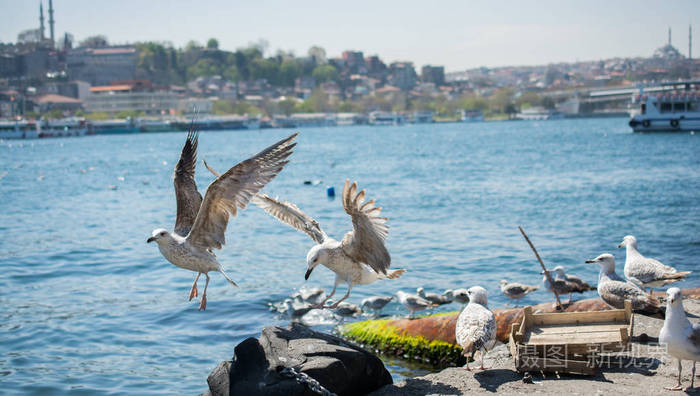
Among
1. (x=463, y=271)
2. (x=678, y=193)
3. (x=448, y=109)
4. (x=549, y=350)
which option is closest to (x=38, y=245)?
(x=463, y=271)

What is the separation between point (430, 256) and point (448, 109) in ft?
470

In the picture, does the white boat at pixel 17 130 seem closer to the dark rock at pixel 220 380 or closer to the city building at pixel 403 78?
the dark rock at pixel 220 380

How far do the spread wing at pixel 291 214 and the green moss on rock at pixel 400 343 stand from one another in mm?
1813

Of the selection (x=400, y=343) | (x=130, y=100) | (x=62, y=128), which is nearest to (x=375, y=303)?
(x=400, y=343)

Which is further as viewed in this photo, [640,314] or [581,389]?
[640,314]

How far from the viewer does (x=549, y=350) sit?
4926mm

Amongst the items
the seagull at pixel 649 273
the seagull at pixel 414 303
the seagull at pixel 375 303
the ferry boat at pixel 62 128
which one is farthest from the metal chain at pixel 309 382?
the ferry boat at pixel 62 128

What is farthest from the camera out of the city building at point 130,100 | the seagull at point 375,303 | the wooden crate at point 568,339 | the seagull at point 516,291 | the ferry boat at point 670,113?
the city building at point 130,100

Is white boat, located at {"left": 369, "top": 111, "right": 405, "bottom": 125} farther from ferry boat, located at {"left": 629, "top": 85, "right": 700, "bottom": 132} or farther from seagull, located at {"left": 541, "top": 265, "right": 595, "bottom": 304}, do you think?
seagull, located at {"left": 541, "top": 265, "right": 595, "bottom": 304}

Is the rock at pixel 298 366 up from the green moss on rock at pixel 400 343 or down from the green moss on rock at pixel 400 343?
up

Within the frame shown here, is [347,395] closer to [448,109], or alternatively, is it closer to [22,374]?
[22,374]

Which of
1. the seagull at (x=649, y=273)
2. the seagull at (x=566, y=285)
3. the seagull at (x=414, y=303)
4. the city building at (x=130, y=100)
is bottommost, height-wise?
the seagull at (x=414, y=303)

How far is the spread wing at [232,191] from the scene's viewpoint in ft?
17.4

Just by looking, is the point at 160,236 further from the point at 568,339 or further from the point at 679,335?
the point at 679,335
